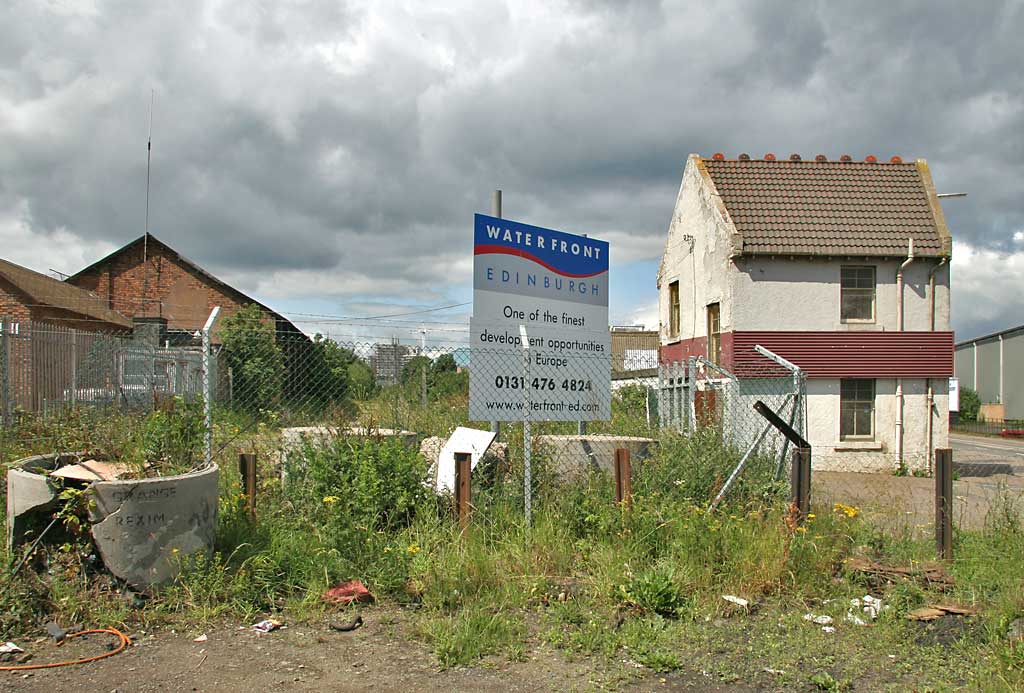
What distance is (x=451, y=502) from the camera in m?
7.02

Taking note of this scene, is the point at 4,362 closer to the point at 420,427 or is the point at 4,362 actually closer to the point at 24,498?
the point at 420,427

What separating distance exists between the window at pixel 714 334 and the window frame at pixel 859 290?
108 inches

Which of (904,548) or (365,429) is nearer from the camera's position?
(904,548)

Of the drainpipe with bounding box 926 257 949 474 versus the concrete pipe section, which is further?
the drainpipe with bounding box 926 257 949 474

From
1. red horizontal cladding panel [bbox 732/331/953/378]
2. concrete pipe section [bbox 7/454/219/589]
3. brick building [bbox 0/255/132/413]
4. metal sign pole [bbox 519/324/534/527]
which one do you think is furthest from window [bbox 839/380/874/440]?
concrete pipe section [bbox 7/454/219/589]

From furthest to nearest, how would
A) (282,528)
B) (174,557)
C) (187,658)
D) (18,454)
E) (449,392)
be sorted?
(449,392)
(18,454)
(282,528)
(174,557)
(187,658)

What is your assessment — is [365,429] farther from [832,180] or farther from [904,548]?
[832,180]

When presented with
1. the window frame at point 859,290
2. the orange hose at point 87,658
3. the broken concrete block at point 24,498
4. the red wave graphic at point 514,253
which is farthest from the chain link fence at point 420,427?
the window frame at point 859,290

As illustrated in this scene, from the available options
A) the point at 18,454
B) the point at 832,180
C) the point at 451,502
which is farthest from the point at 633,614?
the point at 832,180

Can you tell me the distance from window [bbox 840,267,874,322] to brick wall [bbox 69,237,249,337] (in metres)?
25.1

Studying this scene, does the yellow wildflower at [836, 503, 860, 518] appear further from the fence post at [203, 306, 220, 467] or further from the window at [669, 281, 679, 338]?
the window at [669, 281, 679, 338]

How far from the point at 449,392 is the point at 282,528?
4.73 metres

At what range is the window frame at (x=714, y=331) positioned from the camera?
1942 cm

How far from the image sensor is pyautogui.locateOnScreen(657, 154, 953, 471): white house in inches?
732
